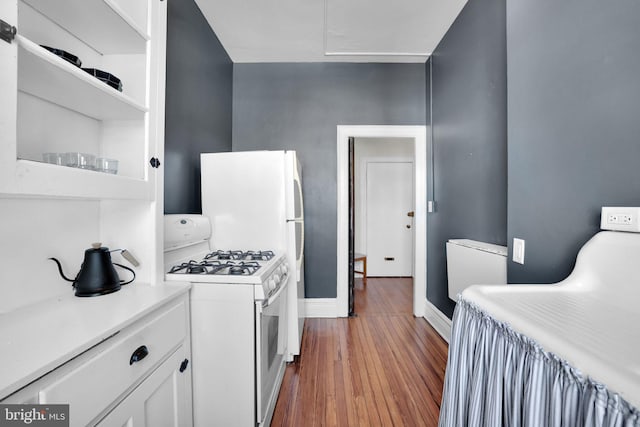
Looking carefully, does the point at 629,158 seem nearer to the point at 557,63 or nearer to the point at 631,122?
the point at 631,122

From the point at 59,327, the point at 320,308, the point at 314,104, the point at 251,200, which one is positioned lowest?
the point at 320,308

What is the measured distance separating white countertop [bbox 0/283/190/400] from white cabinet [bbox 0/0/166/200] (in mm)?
396

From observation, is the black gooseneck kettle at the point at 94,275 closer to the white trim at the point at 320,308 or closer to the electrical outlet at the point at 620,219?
the electrical outlet at the point at 620,219

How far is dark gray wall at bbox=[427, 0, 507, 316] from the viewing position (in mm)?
1731

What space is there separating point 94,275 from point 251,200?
1.03 metres

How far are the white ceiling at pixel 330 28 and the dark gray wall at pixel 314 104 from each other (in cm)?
13

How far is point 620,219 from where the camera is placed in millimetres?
817

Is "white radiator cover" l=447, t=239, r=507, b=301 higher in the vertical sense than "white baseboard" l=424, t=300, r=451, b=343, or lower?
higher

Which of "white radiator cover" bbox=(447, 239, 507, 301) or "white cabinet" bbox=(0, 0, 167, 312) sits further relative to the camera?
"white radiator cover" bbox=(447, 239, 507, 301)

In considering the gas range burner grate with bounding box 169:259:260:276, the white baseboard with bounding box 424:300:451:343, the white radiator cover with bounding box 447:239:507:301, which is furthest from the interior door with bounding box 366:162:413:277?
the gas range burner grate with bounding box 169:259:260:276

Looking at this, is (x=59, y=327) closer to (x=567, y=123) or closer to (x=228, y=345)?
(x=228, y=345)

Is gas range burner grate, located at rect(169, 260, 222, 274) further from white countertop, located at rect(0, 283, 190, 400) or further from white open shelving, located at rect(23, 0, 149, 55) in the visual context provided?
white open shelving, located at rect(23, 0, 149, 55)

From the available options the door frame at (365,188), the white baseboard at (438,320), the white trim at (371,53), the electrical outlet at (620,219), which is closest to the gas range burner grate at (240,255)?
the electrical outlet at (620,219)

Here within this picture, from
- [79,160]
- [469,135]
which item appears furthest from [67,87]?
[469,135]
